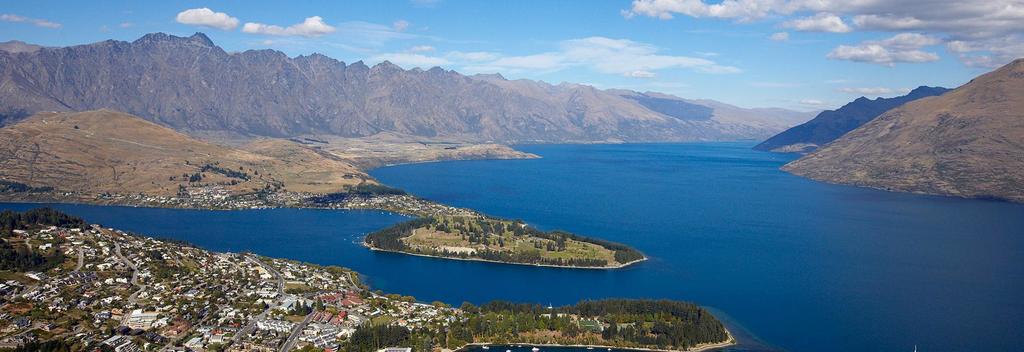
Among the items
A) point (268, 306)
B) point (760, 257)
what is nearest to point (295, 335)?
point (268, 306)

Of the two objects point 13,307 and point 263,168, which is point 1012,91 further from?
point 13,307

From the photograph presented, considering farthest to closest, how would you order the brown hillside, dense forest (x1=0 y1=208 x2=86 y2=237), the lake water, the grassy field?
the brown hillside
the grassy field
dense forest (x1=0 y1=208 x2=86 y2=237)
the lake water

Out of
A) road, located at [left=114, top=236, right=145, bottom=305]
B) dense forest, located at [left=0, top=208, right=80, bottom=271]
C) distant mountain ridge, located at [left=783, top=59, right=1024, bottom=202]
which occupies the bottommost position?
road, located at [left=114, top=236, right=145, bottom=305]

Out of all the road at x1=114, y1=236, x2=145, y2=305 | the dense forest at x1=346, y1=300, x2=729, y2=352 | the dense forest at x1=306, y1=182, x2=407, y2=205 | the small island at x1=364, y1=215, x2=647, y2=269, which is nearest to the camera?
the dense forest at x1=346, y1=300, x2=729, y2=352

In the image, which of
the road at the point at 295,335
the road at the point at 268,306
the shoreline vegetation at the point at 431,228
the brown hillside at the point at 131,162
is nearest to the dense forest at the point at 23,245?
the road at the point at 268,306

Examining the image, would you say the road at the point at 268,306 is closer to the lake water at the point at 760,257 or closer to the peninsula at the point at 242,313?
the peninsula at the point at 242,313

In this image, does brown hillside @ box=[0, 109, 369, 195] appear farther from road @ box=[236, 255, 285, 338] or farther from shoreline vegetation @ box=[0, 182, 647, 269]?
road @ box=[236, 255, 285, 338]

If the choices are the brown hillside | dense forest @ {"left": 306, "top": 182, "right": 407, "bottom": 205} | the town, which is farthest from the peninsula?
the brown hillside
